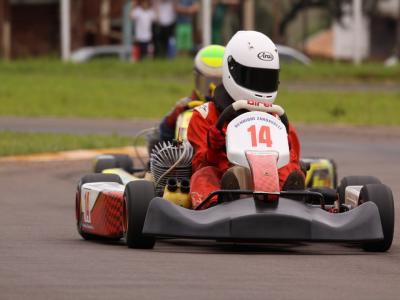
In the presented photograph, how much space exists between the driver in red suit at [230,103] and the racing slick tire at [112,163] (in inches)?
114

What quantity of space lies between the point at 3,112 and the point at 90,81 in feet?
10.8

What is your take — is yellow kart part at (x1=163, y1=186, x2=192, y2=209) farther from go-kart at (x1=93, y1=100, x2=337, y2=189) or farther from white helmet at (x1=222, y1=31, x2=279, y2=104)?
go-kart at (x1=93, y1=100, x2=337, y2=189)

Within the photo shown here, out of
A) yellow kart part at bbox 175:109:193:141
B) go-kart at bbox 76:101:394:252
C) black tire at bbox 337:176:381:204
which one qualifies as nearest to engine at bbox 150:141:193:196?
go-kart at bbox 76:101:394:252

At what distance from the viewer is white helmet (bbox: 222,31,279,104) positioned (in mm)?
9344

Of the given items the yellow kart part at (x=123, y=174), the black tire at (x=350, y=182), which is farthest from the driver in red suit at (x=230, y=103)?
the yellow kart part at (x=123, y=174)

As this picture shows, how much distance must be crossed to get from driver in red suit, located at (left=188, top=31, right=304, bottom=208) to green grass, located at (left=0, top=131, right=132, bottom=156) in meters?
6.89

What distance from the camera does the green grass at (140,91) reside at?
77.3 feet

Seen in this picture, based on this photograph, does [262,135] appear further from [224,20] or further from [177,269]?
→ [224,20]

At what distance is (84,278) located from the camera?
23.6ft

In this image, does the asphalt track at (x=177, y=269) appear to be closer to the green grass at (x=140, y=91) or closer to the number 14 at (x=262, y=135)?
the number 14 at (x=262, y=135)

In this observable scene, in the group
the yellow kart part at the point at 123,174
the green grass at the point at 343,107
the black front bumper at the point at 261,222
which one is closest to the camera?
the black front bumper at the point at 261,222

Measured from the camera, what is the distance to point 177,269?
7602 mm

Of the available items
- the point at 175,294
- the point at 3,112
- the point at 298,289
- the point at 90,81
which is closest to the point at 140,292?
the point at 175,294

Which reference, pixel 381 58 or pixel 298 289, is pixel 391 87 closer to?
pixel 381 58
